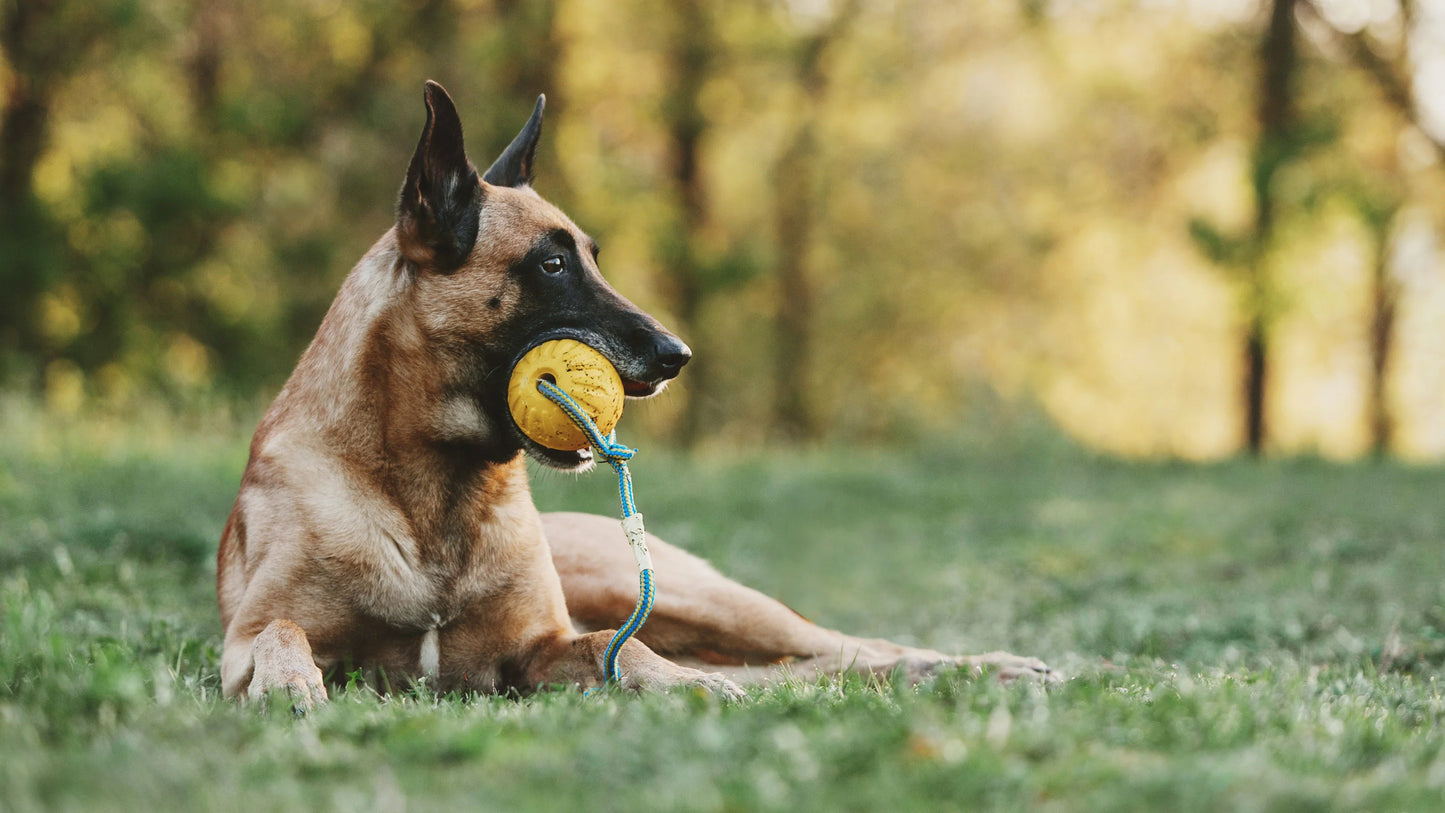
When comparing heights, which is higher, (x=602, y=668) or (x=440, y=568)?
(x=440, y=568)

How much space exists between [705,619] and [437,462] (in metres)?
1.24

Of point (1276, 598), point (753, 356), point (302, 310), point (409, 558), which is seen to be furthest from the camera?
point (753, 356)

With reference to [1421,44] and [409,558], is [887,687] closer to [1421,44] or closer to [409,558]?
A: [409,558]

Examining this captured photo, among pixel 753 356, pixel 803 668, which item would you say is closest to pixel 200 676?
pixel 803 668

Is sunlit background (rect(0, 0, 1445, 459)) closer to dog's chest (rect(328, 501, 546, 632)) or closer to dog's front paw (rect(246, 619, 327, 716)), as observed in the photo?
dog's chest (rect(328, 501, 546, 632))

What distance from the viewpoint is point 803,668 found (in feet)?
14.6

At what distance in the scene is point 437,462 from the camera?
409 cm

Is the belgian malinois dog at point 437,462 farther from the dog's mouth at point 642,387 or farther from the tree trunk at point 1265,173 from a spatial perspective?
the tree trunk at point 1265,173

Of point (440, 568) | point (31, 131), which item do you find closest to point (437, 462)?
point (440, 568)

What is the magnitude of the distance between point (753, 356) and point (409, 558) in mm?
24501

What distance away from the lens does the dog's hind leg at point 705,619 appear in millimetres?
4578

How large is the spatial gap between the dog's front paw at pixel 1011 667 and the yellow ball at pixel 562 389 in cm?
151

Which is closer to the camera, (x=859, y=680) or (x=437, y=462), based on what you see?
(x=859, y=680)

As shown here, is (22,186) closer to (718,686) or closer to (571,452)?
(571,452)
